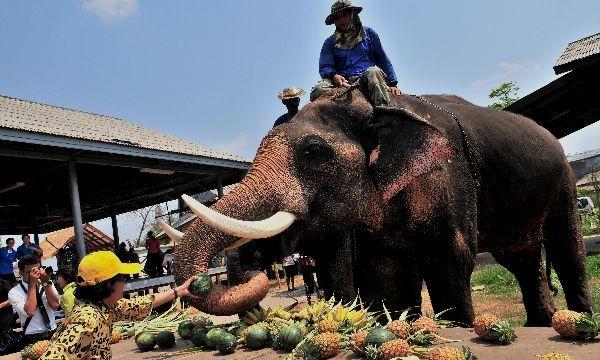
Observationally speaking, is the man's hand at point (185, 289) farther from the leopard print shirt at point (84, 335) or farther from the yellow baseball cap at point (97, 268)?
the yellow baseball cap at point (97, 268)

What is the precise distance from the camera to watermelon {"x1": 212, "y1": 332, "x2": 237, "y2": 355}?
3.29 meters

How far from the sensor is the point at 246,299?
3410mm

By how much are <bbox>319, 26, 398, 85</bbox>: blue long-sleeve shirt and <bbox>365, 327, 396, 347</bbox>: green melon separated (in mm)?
2878

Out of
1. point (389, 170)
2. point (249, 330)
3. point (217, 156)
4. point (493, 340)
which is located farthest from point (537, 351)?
point (217, 156)

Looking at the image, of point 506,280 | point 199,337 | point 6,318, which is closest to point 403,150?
point 199,337

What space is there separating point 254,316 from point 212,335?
1.12ft

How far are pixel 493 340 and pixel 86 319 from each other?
81.9 inches

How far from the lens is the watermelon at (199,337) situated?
11.7ft

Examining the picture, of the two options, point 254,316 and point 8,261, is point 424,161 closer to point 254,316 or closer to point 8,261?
point 254,316

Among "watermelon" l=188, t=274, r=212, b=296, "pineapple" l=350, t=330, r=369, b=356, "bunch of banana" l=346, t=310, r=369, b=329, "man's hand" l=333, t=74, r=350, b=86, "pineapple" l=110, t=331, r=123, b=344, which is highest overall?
"man's hand" l=333, t=74, r=350, b=86

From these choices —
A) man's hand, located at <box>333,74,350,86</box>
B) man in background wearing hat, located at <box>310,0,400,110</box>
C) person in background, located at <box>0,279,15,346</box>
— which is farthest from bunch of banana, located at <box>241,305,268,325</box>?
person in background, located at <box>0,279,15,346</box>

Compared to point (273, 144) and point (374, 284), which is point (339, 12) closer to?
point (273, 144)

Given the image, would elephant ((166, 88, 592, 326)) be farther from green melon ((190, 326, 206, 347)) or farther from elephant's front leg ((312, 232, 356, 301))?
green melon ((190, 326, 206, 347))

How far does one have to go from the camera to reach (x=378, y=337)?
2.67 meters
